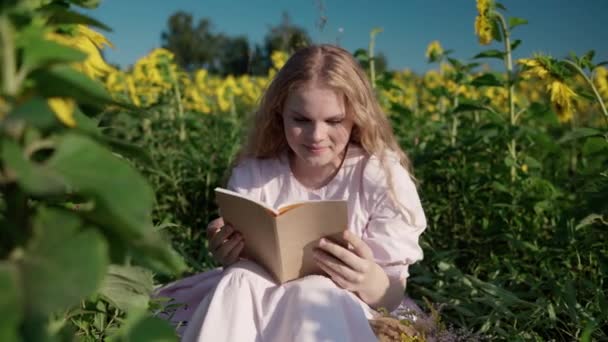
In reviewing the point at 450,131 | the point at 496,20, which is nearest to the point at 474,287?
the point at 496,20

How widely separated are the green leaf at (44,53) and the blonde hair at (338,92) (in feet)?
4.24

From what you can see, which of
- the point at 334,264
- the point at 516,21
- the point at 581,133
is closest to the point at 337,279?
the point at 334,264

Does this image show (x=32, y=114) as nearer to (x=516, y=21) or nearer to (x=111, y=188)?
(x=111, y=188)

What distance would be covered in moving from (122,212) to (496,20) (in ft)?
7.25

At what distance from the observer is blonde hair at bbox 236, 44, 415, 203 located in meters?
1.97

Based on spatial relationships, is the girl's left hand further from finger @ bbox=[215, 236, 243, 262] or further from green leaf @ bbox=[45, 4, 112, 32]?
green leaf @ bbox=[45, 4, 112, 32]

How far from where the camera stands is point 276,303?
168cm

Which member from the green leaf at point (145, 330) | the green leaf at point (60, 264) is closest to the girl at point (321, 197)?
the green leaf at point (145, 330)

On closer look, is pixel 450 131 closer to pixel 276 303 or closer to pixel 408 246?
pixel 408 246

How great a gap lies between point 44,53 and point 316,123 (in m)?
1.24

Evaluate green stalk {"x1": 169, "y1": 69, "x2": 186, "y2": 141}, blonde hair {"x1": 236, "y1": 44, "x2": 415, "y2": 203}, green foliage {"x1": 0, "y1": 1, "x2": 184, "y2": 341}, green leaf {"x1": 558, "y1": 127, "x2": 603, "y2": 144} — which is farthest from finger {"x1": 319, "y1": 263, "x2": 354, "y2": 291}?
green stalk {"x1": 169, "y1": 69, "x2": 186, "y2": 141}

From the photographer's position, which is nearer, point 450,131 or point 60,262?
point 60,262

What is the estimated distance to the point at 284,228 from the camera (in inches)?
61.6

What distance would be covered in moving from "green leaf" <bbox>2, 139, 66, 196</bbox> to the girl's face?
127cm
